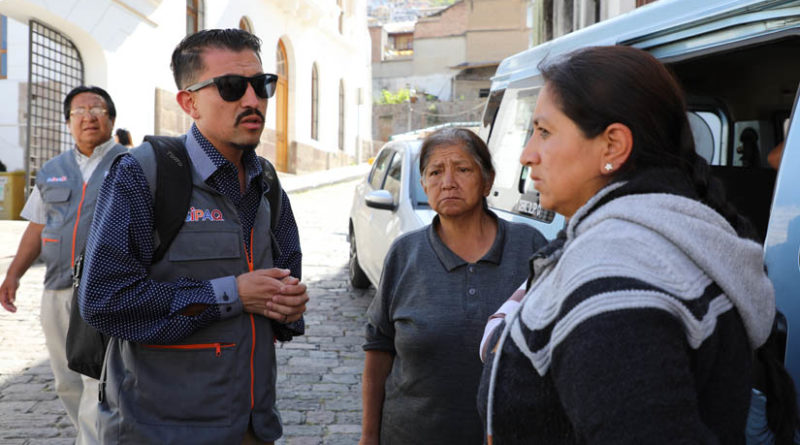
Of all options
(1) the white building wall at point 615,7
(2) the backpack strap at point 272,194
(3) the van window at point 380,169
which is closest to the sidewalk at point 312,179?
(1) the white building wall at point 615,7

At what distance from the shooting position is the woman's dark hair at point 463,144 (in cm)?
292

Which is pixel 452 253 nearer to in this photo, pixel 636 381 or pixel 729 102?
pixel 636 381

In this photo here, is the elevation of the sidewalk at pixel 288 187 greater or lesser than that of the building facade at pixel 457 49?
lesser

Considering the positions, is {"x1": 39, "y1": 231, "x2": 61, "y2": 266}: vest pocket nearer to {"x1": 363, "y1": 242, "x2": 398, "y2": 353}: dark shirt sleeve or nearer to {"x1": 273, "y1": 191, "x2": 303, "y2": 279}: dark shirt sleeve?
{"x1": 273, "y1": 191, "x2": 303, "y2": 279}: dark shirt sleeve

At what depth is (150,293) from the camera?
86.5 inches

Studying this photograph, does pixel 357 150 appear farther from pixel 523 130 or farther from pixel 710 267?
pixel 710 267

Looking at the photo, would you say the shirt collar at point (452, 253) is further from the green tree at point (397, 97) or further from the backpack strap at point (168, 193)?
the green tree at point (397, 97)

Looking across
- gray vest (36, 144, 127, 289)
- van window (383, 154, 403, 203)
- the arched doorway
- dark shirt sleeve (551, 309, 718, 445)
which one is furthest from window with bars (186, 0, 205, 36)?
dark shirt sleeve (551, 309, 718, 445)

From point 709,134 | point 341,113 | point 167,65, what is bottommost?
point 709,134

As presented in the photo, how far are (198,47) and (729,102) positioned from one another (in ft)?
Result: 10.2

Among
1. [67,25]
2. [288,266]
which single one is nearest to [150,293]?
[288,266]

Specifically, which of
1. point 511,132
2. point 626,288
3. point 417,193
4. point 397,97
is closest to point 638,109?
point 626,288

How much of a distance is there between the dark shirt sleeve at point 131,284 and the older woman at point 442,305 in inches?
26.0

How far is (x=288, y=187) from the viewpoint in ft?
67.0
